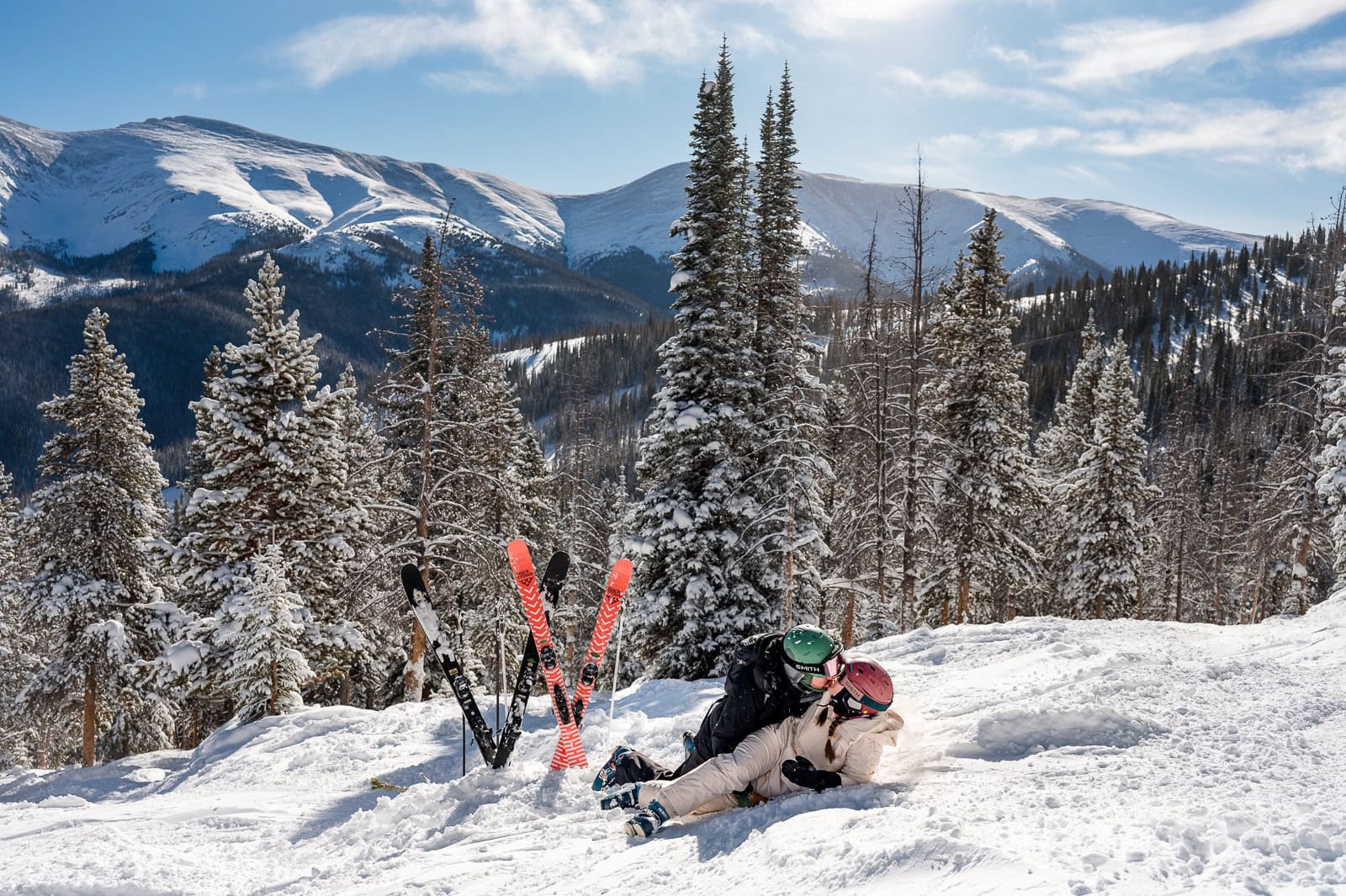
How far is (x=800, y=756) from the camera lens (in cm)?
539

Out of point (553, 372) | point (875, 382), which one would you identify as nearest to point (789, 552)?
point (875, 382)

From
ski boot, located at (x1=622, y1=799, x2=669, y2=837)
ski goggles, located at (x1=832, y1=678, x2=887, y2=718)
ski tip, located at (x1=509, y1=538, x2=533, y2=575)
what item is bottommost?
ski boot, located at (x1=622, y1=799, x2=669, y2=837)

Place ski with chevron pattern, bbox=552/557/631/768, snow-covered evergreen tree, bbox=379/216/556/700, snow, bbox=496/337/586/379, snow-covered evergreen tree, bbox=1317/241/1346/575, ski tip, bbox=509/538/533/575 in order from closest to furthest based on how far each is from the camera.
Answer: ski tip, bbox=509/538/533/575 < ski with chevron pattern, bbox=552/557/631/768 < snow-covered evergreen tree, bbox=379/216/556/700 < snow-covered evergreen tree, bbox=1317/241/1346/575 < snow, bbox=496/337/586/379

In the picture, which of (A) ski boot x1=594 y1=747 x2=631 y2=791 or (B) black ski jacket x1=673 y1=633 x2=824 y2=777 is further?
(A) ski boot x1=594 y1=747 x2=631 y2=791

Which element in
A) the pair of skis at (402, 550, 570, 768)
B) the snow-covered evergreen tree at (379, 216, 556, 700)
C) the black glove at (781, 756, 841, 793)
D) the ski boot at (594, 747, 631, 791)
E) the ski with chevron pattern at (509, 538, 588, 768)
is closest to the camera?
the black glove at (781, 756, 841, 793)

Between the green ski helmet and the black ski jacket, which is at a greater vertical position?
the green ski helmet

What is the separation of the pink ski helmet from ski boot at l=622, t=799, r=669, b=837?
1432 mm

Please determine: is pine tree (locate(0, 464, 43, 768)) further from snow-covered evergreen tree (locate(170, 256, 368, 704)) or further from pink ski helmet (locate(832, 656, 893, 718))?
pink ski helmet (locate(832, 656, 893, 718))

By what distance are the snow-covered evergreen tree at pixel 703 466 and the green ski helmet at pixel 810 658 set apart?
11.5 metres

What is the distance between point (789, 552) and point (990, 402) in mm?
10094

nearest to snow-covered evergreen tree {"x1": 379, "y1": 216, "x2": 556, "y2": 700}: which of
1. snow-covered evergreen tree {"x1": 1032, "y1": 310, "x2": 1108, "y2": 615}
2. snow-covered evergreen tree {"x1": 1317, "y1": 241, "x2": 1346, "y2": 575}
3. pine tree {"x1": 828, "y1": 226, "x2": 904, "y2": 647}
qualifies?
pine tree {"x1": 828, "y1": 226, "x2": 904, "y2": 647}

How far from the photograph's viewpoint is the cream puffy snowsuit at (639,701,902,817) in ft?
17.4

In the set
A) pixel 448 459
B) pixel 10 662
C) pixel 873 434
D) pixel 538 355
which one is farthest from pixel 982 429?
pixel 538 355

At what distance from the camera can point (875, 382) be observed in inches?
771
